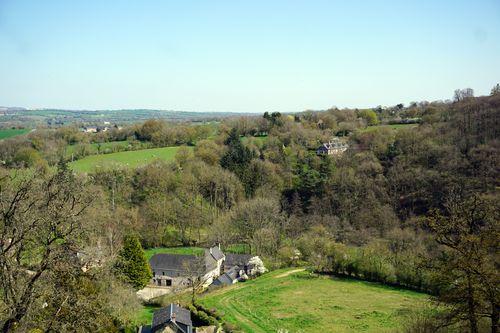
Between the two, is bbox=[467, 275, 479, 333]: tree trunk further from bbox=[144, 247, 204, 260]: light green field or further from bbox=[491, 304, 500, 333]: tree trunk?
bbox=[144, 247, 204, 260]: light green field

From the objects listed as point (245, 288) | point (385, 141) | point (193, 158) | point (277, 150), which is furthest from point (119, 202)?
point (385, 141)

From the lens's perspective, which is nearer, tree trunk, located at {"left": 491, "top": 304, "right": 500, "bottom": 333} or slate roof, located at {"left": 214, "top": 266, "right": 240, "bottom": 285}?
tree trunk, located at {"left": 491, "top": 304, "right": 500, "bottom": 333}

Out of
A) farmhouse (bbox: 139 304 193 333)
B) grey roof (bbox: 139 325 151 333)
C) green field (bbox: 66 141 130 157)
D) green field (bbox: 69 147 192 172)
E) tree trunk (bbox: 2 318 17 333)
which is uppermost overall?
tree trunk (bbox: 2 318 17 333)

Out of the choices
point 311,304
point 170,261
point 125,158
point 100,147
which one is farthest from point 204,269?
point 100,147

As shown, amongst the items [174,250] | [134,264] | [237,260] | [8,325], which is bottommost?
[174,250]

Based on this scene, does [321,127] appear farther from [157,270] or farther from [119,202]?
[157,270]

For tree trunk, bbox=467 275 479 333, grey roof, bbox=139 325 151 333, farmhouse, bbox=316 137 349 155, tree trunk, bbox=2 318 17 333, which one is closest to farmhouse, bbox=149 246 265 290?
grey roof, bbox=139 325 151 333

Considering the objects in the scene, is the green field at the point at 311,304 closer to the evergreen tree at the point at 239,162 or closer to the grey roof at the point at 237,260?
the grey roof at the point at 237,260

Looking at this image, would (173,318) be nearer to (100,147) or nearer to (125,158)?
(125,158)
